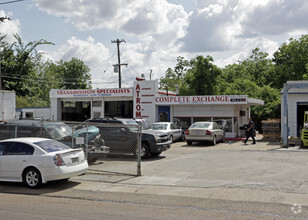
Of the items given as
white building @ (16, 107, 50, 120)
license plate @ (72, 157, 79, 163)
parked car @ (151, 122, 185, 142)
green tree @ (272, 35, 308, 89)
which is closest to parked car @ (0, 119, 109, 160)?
license plate @ (72, 157, 79, 163)

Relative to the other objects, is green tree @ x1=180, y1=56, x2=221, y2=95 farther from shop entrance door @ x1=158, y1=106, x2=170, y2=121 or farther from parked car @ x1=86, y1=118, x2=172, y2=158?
parked car @ x1=86, y1=118, x2=172, y2=158

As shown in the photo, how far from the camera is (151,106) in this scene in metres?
29.3

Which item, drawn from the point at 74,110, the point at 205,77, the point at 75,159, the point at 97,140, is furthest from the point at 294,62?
the point at 75,159

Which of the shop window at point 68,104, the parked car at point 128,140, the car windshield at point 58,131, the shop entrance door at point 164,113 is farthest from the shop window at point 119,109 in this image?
the car windshield at point 58,131

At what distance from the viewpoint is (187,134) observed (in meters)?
22.5

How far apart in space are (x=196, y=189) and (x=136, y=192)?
167cm

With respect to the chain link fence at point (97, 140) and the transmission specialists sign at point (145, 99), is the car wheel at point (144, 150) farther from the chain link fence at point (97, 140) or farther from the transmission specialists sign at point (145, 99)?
the transmission specialists sign at point (145, 99)

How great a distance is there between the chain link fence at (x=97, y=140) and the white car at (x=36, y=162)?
2095 mm

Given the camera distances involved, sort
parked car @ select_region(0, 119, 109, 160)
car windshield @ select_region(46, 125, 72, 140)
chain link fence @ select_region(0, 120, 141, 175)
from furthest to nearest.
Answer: car windshield @ select_region(46, 125, 72, 140), parked car @ select_region(0, 119, 109, 160), chain link fence @ select_region(0, 120, 141, 175)

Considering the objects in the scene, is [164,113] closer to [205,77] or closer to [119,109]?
[119,109]

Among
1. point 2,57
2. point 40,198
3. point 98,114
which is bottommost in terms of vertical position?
point 40,198

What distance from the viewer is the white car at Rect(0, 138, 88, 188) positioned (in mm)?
9828

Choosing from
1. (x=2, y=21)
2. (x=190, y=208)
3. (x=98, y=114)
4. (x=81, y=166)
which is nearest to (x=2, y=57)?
(x=2, y=21)

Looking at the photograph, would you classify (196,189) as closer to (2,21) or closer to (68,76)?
(2,21)
